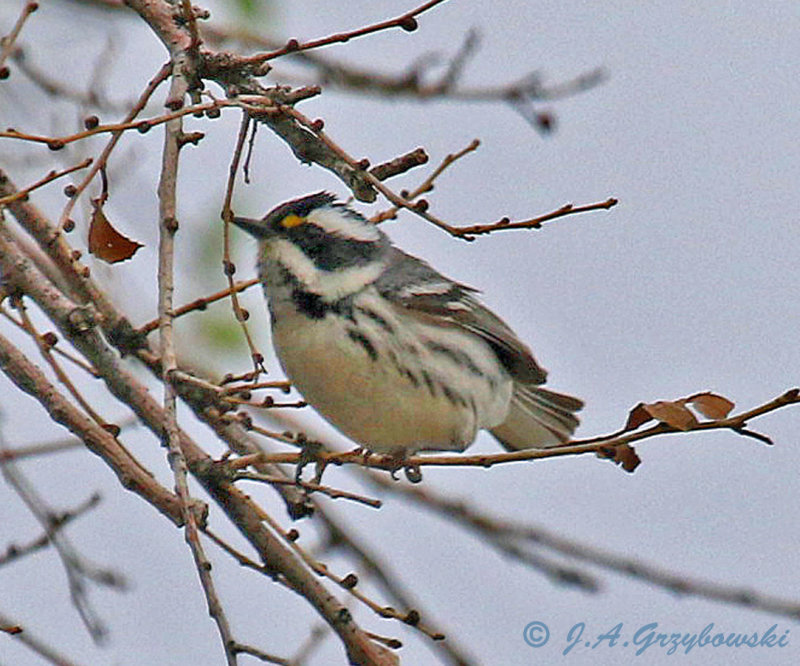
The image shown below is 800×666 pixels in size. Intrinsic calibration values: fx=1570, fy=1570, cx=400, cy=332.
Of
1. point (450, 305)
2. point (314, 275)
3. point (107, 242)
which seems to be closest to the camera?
point (107, 242)

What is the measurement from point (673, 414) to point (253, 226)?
1.62 meters

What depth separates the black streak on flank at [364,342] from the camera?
3.91 meters

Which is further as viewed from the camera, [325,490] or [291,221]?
[291,221]

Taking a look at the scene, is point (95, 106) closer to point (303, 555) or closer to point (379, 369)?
point (379, 369)

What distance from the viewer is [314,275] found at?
4016 millimetres

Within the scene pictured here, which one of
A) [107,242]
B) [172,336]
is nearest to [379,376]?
[107,242]

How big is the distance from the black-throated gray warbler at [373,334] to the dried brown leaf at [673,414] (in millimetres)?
1276

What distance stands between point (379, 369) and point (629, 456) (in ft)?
3.85

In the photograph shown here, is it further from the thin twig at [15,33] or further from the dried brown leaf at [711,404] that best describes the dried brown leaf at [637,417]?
the thin twig at [15,33]

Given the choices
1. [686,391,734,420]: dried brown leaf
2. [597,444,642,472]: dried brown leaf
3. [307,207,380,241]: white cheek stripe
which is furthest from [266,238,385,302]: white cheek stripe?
[686,391,734,420]: dried brown leaf

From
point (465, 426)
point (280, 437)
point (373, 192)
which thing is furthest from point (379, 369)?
point (373, 192)

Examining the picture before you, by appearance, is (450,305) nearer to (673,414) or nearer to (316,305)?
(316,305)

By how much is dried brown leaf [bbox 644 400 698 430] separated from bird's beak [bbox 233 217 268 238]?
1553mm

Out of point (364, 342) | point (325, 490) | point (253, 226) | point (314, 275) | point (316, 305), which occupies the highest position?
point (253, 226)
